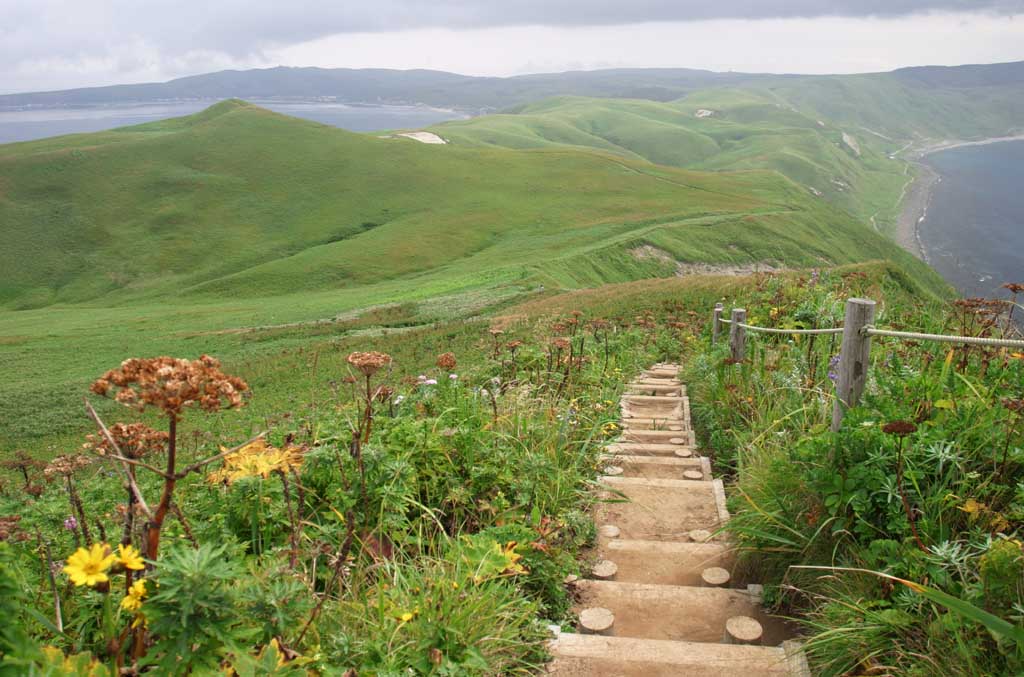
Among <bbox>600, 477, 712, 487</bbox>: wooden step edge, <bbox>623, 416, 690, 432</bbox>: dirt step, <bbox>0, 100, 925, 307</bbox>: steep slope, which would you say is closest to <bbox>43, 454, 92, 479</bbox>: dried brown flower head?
<bbox>600, 477, 712, 487</bbox>: wooden step edge

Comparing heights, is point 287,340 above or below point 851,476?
below

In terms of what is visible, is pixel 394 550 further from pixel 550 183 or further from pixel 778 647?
pixel 550 183

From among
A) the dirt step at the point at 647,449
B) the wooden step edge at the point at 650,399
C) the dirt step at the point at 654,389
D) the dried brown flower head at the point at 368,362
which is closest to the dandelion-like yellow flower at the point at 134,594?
the dried brown flower head at the point at 368,362

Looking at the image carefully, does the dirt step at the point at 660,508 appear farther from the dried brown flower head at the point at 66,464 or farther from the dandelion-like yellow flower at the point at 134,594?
the dandelion-like yellow flower at the point at 134,594

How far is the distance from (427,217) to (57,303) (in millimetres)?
30492

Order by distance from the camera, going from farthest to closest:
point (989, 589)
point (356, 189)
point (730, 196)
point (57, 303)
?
point (730, 196)
point (356, 189)
point (57, 303)
point (989, 589)

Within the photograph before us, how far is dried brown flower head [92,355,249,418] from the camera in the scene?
2.25 metres

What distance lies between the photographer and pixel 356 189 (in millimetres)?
72688

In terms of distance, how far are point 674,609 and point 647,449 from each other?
289cm

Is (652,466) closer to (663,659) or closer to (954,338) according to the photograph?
(954,338)

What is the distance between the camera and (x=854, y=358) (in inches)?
171

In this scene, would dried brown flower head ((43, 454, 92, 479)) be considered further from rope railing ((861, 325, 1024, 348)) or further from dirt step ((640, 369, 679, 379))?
dirt step ((640, 369, 679, 379))

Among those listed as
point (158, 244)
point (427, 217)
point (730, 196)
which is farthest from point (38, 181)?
point (730, 196)

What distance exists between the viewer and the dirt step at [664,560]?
4254 millimetres
